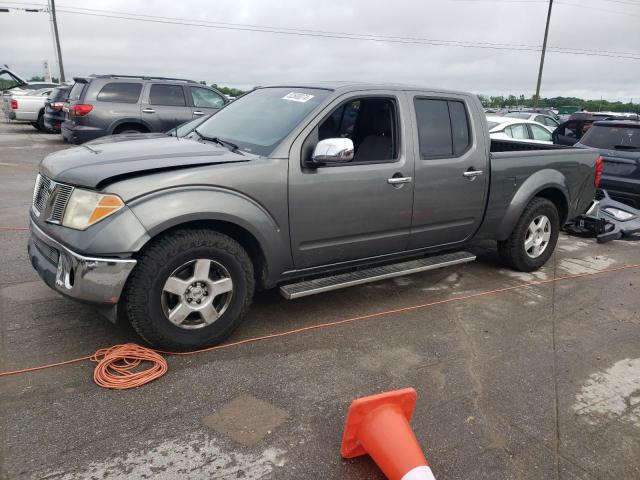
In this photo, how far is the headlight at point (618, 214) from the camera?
7.39m

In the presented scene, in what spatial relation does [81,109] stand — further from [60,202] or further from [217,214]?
[217,214]

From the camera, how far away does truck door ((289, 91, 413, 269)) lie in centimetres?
375

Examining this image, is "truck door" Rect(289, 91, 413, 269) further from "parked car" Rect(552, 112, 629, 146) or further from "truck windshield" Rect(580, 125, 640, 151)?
"parked car" Rect(552, 112, 629, 146)

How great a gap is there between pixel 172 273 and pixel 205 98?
10.3 meters

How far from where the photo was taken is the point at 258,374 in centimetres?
332

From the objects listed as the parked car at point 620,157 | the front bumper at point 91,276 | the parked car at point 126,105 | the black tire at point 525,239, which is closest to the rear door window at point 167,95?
the parked car at point 126,105

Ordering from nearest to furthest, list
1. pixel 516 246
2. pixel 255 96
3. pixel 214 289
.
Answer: pixel 214 289 → pixel 255 96 → pixel 516 246

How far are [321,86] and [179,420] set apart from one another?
2703 millimetres

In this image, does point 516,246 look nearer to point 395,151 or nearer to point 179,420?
point 395,151

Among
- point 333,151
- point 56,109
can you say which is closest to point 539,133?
point 333,151

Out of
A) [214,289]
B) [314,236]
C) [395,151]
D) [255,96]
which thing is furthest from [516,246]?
[214,289]

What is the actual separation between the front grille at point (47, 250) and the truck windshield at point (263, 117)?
4.73 ft

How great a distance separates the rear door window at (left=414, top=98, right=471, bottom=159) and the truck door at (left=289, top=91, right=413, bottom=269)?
7.6 inches

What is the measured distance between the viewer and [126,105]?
1151 cm
